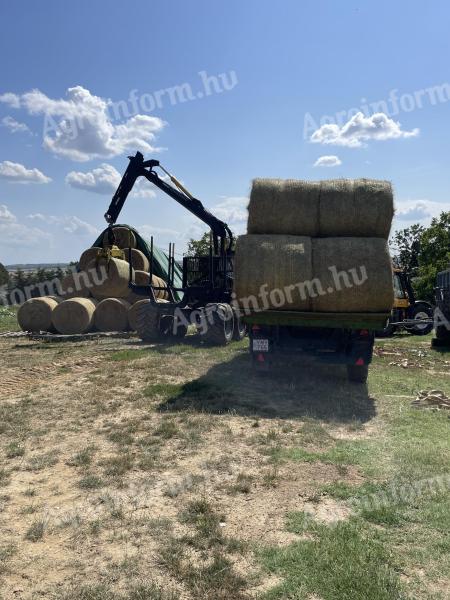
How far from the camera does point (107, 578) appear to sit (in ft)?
10.1

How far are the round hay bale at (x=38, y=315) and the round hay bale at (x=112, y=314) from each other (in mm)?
1687

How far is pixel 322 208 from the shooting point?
8.50m

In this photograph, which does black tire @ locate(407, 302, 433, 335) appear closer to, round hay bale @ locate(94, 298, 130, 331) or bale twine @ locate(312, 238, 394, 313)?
round hay bale @ locate(94, 298, 130, 331)

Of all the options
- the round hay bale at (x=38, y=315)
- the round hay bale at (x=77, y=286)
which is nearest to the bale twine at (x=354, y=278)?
the round hay bale at (x=77, y=286)

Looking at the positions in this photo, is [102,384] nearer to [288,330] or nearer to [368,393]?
[288,330]

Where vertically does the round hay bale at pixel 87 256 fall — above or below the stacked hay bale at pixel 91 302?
above

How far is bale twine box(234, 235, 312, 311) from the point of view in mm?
8023

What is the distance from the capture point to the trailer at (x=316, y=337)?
8141 mm

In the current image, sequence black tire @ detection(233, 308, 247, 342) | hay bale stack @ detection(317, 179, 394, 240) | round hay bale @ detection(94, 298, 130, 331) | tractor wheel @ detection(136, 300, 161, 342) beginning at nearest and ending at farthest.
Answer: hay bale stack @ detection(317, 179, 394, 240) < black tire @ detection(233, 308, 247, 342) < tractor wheel @ detection(136, 300, 161, 342) < round hay bale @ detection(94, 298, 130, 331)

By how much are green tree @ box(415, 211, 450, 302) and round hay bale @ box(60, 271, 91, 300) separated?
77.9 ft

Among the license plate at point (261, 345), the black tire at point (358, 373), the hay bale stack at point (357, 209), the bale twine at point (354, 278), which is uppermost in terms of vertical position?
the hay bale stack at point (357, 209)

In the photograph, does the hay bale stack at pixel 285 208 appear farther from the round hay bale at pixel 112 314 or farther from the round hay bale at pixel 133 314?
the round hay bale at pixel 112 314

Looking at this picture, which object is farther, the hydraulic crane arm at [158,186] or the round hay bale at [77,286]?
the round hay bale at [77,286]

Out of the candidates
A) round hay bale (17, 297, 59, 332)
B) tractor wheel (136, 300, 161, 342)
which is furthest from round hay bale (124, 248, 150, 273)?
tractor wheel (136, 300, 161, 342)
